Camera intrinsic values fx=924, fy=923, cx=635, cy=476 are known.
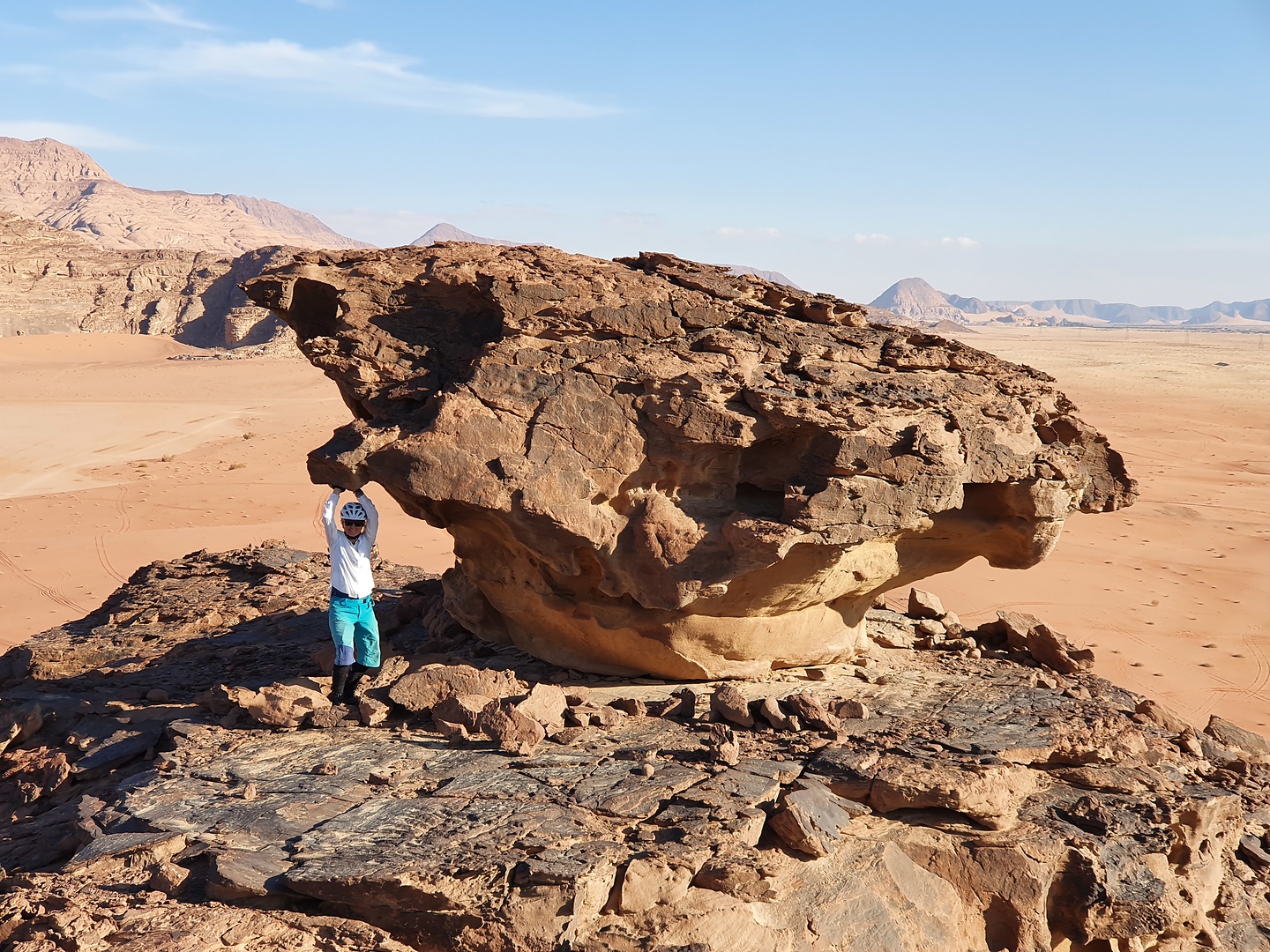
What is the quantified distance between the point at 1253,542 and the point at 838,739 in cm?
1402

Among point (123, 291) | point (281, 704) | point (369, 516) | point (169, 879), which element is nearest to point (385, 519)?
point (369, 516)

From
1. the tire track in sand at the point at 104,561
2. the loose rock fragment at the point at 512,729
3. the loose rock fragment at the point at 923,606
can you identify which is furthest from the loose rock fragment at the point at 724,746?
the tire track in sand at the point at 104,561

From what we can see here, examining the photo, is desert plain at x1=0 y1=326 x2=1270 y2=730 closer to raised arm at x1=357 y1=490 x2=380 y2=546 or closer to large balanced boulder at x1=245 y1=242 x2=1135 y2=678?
large balanced boulder at x1=245 y1=242 x2=1135 y2=678

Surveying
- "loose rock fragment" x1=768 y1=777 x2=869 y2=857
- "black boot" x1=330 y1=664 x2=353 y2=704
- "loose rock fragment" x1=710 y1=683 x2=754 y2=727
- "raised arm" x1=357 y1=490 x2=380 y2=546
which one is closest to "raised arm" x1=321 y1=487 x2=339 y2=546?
"raised arm" x1=357 y1=490 x2=380 y2=546

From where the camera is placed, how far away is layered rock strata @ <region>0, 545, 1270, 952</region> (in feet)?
12.7

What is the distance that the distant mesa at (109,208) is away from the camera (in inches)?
4252

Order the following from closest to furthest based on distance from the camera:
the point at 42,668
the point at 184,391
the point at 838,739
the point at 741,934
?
the point at 741,934 < the point at 838,739 < the point at 42,668 < the point at 184,391

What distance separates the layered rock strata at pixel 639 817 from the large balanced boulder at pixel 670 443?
0.58 meters

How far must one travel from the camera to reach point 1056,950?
456cm

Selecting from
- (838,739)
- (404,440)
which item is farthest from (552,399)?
(838,739)

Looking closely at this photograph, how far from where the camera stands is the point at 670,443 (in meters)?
5.46

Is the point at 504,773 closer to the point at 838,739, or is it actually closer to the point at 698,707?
the point at 698,707

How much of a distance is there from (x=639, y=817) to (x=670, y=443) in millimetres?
2119

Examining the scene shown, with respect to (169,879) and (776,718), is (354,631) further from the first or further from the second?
(776,718)
